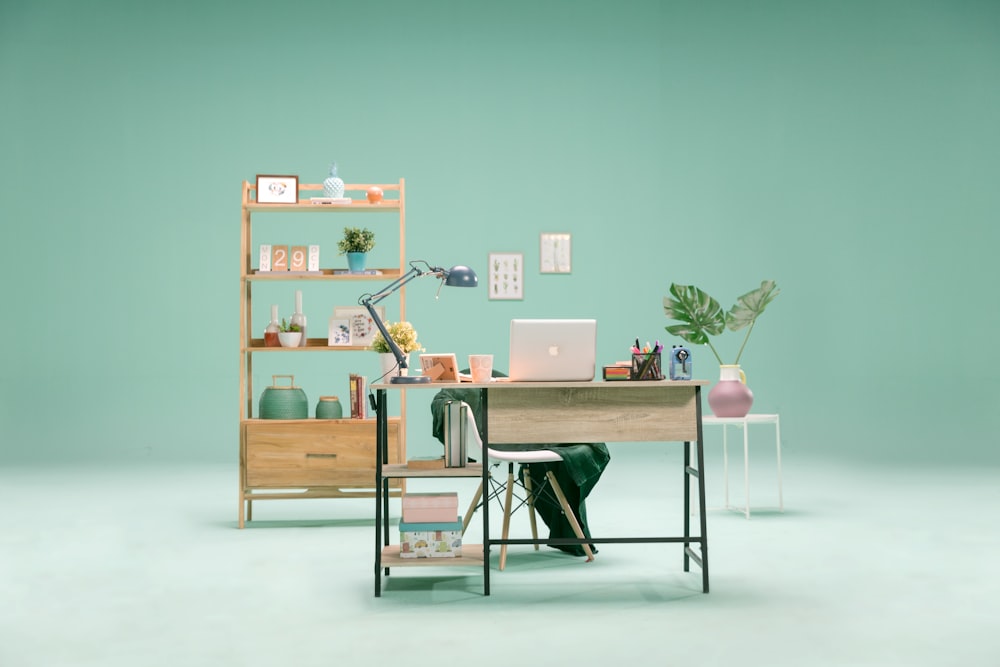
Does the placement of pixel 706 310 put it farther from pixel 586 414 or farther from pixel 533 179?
pixel 533 179

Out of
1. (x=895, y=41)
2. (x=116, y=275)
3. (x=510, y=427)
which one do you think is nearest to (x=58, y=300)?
(x=116, y=275)

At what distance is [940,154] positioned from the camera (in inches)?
343

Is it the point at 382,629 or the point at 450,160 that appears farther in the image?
the point at 450,160

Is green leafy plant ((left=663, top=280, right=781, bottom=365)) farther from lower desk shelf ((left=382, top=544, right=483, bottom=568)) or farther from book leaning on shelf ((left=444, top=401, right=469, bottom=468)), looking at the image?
lower desk shelf ((left=382, top=544, right=483, bottom=568))

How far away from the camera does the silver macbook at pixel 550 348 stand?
3.89 metres

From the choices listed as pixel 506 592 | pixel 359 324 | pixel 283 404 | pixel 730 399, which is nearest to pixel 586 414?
pixel 506 592

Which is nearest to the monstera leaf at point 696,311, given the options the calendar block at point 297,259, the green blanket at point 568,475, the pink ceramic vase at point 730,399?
the pink ceramic vase at point 730,399

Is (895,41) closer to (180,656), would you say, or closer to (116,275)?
(116,275)

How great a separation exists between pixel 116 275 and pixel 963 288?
7.17 metres

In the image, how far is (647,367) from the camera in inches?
157

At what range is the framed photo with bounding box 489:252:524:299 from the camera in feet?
27.9

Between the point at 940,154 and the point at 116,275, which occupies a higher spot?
the point at 940,154

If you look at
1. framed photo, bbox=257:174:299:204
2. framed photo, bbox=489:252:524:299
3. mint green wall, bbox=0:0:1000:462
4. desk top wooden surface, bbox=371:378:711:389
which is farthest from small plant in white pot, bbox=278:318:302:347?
framed photo, bbox=489:252:524:299

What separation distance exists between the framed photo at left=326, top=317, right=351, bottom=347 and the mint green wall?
258 cm
